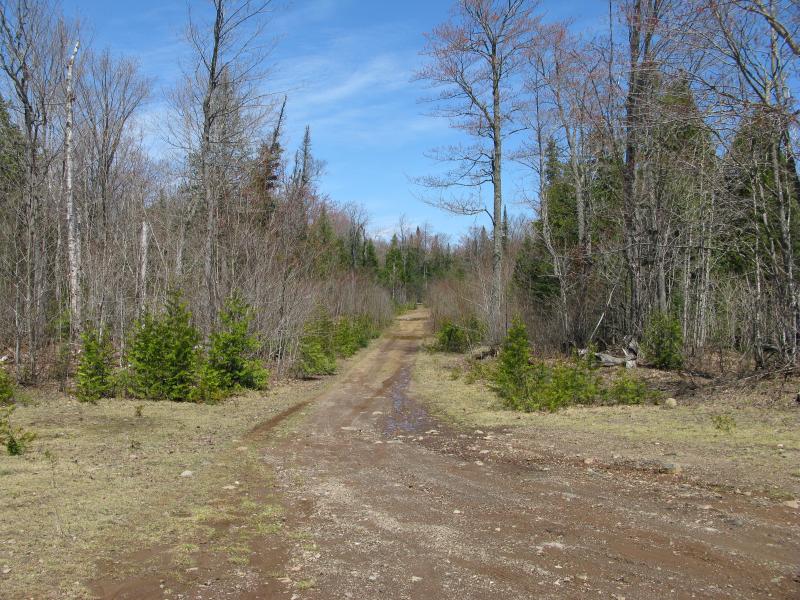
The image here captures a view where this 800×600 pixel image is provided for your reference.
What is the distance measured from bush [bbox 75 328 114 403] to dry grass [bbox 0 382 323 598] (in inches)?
37.3

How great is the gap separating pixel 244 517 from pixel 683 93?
1092 centimetres

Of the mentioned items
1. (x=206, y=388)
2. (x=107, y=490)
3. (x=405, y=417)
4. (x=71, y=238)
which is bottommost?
(x=405, y=417)

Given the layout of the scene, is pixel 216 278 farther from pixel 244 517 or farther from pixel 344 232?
pixel 344 232

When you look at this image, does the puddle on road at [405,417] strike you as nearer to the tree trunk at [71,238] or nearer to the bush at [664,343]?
the bush at [664,343]

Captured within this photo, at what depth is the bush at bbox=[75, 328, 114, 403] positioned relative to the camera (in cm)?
1203

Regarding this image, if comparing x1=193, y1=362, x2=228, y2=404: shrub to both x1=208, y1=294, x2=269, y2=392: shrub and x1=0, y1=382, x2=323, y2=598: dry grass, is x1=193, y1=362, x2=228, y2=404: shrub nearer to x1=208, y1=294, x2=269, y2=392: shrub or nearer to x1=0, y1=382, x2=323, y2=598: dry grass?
x1=208, y1=294, x2=269, y2=392: shrub

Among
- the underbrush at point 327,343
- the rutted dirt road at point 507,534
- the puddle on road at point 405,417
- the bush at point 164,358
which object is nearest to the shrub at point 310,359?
the underbrush at point 327,343

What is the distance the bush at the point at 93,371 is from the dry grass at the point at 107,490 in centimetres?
95

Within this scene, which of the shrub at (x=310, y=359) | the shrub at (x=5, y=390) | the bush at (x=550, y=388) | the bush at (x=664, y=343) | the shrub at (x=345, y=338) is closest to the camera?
the shrub at (x=5, y=390)

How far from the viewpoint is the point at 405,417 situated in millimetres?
11906

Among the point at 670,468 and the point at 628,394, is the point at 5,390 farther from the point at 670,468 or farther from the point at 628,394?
the point at 628,394

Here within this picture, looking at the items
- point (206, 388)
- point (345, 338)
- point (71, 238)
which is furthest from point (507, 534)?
point (345, 338)

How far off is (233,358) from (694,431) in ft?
31.8

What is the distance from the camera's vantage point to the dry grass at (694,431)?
6715 mm
